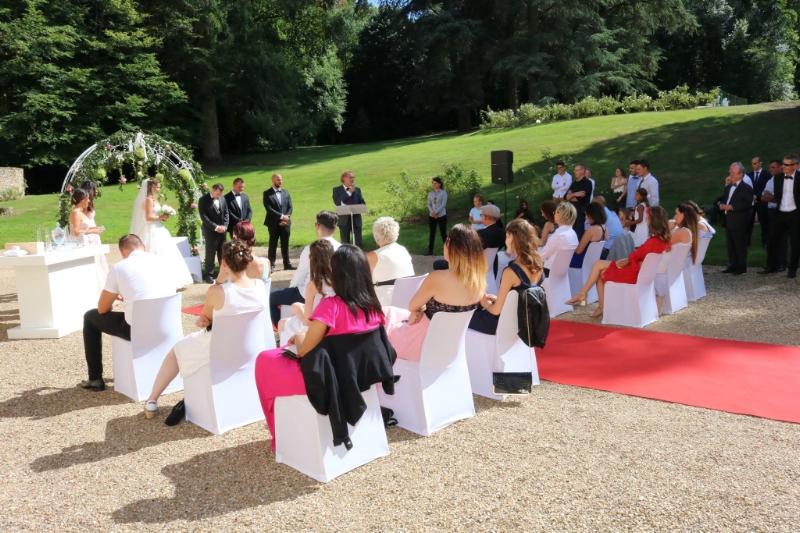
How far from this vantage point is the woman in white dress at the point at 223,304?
460cm

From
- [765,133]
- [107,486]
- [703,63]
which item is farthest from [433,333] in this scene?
[703,63]

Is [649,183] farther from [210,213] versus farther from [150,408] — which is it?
[150,408]

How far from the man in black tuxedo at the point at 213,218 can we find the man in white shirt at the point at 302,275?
4.29 meters

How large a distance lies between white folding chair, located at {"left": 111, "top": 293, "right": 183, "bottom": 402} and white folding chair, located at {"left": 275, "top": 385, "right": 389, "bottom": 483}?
1802 mm

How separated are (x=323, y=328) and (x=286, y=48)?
1381 inches

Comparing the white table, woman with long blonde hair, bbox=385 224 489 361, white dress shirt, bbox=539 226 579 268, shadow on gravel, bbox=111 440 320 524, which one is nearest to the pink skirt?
woman with long blonde hair, bbox=385 224 489 361

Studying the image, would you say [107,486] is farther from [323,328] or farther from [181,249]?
[181,249]

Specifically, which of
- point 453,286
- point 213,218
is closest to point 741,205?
point 453,286

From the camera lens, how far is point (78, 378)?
621 centimetres

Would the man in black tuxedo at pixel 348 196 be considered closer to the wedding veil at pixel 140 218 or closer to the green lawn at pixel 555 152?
the green lawn at pixel 555 152

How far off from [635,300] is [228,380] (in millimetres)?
4756

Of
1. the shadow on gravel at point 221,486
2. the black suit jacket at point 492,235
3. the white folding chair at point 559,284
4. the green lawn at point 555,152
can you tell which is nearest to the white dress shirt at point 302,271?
the shadow on gravel at point 221,486

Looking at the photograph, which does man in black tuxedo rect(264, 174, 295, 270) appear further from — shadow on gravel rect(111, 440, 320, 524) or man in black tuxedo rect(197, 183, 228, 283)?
shadow on gravel rect(111, 440, 320, 524)

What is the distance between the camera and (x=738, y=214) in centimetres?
1005
